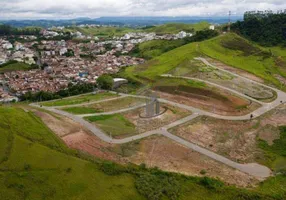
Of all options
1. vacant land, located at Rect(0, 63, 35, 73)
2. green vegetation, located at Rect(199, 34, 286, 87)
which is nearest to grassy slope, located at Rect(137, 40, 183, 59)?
green vegetation, located at Rect(199, 34, 286, 87)

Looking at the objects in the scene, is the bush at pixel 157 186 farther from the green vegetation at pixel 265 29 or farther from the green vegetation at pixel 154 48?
the green vegetation at pixel 265 29

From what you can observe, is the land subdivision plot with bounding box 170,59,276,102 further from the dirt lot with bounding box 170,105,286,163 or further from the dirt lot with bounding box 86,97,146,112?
the dirt lot with bounding box 86,97,146,112

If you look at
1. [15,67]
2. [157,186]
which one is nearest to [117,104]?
[157,186]

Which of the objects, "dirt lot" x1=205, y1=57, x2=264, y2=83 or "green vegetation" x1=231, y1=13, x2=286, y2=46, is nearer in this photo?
"dirt lot" x1=205, y1=57, x2=264, y2=83

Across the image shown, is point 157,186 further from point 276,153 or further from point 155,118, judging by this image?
point 155,118

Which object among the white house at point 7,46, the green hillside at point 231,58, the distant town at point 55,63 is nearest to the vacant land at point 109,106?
the green hillside at point 231,58

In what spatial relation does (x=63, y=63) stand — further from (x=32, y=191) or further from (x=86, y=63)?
(x=32, y=191)
